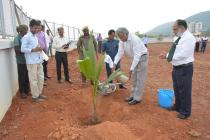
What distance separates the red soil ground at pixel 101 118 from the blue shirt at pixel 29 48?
938 mm

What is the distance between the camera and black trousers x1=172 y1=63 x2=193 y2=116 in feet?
17.5

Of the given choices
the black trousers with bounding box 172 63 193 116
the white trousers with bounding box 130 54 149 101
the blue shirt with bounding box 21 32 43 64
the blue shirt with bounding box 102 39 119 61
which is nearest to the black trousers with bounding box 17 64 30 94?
the blue shirt with bounding box 21 32 43 64

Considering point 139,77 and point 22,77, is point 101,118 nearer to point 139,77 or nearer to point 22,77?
point 139,77

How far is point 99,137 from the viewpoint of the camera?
4434 mm

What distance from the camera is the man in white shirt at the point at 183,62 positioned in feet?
16.9

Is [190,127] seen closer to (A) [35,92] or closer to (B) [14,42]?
(A) [35,92]

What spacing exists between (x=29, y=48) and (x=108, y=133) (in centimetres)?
257

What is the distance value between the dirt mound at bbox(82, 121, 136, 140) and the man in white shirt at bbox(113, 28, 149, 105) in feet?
5.15

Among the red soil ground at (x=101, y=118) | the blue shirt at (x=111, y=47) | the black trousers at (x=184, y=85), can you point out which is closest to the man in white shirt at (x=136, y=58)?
the red soil ground at (x=101, y=118)

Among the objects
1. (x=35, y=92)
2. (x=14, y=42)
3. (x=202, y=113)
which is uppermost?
(x=14, y=42)

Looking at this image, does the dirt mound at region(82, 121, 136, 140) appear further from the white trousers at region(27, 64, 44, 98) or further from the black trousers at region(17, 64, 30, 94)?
the black trousers at region(17, 64, 30, 94)

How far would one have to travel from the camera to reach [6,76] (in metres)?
5.79

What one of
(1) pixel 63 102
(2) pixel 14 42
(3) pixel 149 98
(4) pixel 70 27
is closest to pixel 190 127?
(3) pixel 149 98

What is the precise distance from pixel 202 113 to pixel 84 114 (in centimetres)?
253
